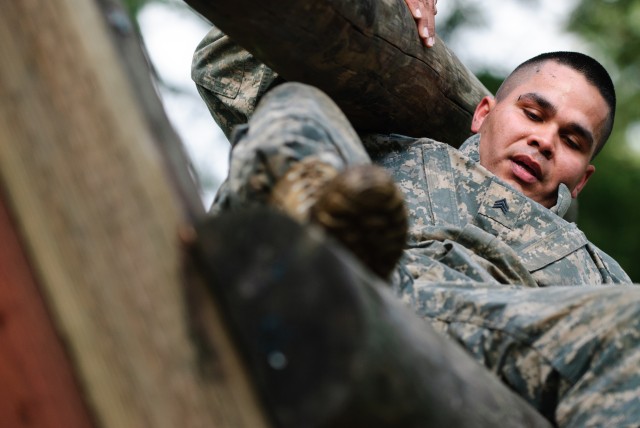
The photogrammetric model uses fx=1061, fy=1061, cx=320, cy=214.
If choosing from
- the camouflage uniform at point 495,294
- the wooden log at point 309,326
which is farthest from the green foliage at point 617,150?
the wooden log at point 309,326

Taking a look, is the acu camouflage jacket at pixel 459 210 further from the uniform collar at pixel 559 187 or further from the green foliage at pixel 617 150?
the green foliage at pixel 617 150

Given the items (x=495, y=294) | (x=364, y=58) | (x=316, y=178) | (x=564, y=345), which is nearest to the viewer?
(x=316, y=178)

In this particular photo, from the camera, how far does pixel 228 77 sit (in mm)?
2861

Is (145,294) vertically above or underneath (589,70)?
underneath

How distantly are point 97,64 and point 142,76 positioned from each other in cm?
8

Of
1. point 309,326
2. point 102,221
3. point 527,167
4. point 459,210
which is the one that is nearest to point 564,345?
point 309,326

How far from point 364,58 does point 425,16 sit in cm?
42

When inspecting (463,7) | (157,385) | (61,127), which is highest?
(463,7)

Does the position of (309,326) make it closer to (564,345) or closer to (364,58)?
(564,345)

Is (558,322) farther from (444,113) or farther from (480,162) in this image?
(444,113)

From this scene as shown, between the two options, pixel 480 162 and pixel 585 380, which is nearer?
pixel 585 380

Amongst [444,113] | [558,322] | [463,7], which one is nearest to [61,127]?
[558,322]

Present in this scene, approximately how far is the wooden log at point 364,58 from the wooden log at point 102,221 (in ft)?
2.71

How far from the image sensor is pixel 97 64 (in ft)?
A: 4.31
